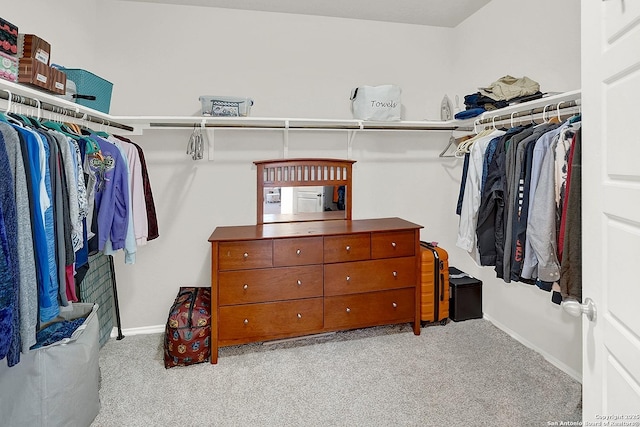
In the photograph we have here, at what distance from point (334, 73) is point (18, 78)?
7.05 feet

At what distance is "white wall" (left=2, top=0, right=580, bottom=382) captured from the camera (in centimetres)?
263

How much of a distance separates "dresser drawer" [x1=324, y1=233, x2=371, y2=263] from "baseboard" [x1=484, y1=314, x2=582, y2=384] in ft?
4.17

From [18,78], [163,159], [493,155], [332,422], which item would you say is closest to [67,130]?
[18,78]

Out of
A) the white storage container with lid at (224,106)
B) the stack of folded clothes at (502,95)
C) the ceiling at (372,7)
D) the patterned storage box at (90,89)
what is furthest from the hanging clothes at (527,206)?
the patterned storage box at (90,89)

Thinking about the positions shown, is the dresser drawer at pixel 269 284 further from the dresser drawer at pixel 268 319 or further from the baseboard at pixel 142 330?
the baseboard at pixel 142 330

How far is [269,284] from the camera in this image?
7.80 feet

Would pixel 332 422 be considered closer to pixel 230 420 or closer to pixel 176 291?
pixel 230 420

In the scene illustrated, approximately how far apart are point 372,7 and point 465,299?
8.17ft

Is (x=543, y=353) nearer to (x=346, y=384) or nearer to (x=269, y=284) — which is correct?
(x=346, y=384)

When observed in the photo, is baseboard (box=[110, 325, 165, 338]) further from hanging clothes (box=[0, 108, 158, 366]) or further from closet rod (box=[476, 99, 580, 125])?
closet rod (box=[476, 99, 580, 125])

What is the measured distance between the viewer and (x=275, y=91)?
2895 millimetres

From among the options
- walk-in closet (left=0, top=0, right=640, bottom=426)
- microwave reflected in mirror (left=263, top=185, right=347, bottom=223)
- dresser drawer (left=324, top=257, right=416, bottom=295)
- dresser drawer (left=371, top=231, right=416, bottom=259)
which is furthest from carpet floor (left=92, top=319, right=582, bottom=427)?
microwave reflected in mirror (left=263, top=185, right=347, bottom=223)

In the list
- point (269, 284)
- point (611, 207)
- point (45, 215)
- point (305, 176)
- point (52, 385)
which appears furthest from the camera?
point (305, 176)

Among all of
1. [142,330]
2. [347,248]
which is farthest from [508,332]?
[142,330]
